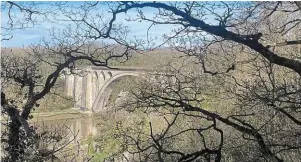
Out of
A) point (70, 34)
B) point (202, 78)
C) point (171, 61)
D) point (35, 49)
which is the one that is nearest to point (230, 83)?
point (202, 78)

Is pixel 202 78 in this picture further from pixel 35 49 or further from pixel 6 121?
pixel 6 121

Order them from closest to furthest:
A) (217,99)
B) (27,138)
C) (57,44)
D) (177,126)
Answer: (27,138)
(57,44)
(217,99)
(177,126)

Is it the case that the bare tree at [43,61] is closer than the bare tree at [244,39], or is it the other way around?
the bare tree at [244,39]

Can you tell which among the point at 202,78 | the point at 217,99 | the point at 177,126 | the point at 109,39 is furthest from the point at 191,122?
the point at 109,39

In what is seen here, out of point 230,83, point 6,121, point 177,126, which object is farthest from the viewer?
point 177,126

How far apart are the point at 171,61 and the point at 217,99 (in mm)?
1295

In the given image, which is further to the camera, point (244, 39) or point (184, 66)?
point (184, 66)

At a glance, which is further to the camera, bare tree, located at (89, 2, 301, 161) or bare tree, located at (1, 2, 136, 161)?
bare tree, located at (1, 2, 136, 161)

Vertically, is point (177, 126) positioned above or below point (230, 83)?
below

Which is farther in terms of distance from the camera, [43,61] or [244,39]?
[43,61]

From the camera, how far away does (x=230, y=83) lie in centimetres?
477

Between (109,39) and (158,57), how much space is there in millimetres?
1006

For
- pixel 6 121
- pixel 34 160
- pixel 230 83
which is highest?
pixel 230 83

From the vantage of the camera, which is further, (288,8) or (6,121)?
(6,121)
